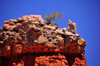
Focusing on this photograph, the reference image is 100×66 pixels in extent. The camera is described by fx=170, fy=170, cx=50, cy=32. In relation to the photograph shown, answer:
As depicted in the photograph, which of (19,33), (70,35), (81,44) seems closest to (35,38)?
(19,33)

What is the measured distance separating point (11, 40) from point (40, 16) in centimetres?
413

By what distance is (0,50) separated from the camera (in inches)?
727

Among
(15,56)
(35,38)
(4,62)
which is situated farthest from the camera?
(4,62)

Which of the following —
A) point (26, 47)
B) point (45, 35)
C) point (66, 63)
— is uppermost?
point (45, 35)

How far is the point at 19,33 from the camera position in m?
17.9

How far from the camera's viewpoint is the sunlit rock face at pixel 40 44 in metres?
16.7

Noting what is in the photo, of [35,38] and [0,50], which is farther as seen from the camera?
[0,50]

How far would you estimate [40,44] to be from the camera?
54.0ft

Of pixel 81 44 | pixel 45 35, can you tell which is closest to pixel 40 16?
pixel 45 35

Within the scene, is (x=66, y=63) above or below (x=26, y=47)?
below

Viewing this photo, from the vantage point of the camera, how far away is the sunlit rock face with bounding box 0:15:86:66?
16.7 metres

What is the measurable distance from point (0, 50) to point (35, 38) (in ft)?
14.7

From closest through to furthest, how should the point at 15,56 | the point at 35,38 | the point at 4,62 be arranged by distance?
the point at 35,38, the point at 15,56, the point at 4,62

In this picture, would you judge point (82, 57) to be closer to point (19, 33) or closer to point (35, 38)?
point (35, 38)
